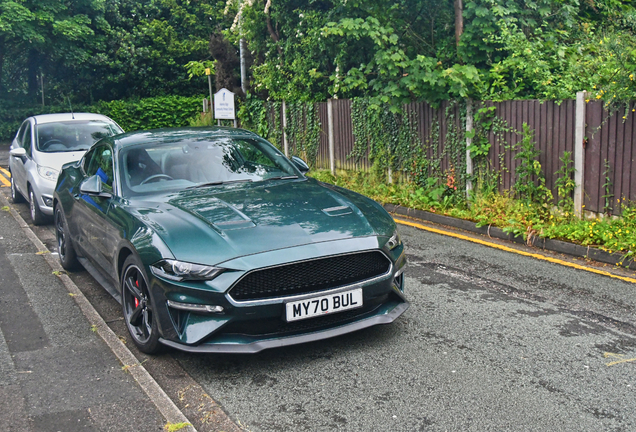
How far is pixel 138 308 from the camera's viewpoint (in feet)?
15.8

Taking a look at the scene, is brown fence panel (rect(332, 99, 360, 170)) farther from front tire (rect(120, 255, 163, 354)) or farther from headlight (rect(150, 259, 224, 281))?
headlight (rect(150, 259, 224, 281))

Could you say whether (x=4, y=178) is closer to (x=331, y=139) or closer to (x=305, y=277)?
(x=331, y=139)

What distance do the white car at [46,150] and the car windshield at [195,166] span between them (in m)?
4.35

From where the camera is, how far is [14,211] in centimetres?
1109

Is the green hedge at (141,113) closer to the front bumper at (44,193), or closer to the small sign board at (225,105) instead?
the small sign board at (225,105)

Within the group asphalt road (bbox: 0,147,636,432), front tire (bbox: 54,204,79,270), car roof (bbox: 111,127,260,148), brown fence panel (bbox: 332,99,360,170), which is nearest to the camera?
asphalt road (bbox: 0,147,636,432)

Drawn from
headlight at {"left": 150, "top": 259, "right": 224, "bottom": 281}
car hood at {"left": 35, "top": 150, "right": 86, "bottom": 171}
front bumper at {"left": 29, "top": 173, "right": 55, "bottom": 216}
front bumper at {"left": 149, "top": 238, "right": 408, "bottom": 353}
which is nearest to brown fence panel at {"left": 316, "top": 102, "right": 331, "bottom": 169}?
car hood at {"left": 35, "top": 150, "right": 86, "bottom": 171}

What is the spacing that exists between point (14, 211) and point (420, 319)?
8266 millimetres

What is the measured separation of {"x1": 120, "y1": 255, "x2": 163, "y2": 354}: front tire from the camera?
15.2 ft

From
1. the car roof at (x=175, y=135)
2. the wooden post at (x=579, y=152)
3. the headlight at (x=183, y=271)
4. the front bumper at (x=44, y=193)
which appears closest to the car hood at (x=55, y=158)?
the front bumper at (x=44, y=193)

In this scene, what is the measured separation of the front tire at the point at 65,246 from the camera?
706 cm

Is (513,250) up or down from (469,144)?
down

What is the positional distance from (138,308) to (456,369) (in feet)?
Result: 7.52

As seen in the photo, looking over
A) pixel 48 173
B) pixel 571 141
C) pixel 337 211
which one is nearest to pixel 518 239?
pixel 571 141
